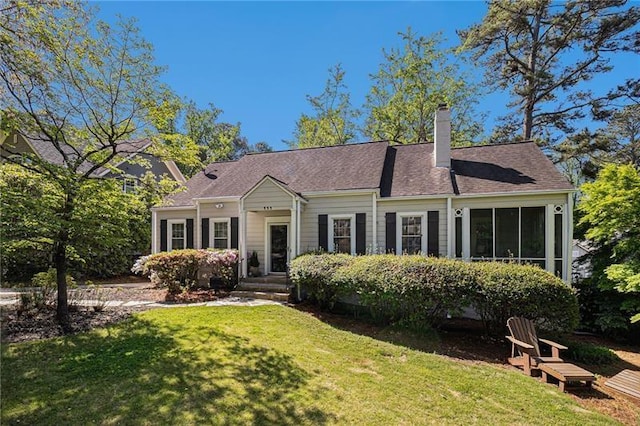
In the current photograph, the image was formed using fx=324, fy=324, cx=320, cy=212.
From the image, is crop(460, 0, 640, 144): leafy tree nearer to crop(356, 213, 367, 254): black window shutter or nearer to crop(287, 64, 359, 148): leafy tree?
crop(287, 64, 359, 148): leafy tree

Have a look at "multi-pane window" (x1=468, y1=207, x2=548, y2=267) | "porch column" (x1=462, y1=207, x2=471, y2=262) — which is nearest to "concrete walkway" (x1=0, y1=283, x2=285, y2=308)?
"porch column" (x1=462, y1=207, x2=471, y2=262)

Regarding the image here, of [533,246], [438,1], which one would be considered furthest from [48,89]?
[533,246]

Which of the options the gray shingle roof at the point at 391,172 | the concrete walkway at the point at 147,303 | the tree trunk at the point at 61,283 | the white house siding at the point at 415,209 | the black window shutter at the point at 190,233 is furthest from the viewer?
the black window shutter at the point at 190,233

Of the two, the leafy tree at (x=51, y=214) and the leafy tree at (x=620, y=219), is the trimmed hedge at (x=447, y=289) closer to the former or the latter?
the leafy tree at (x=620, y=219)

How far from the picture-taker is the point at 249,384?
15.5ft

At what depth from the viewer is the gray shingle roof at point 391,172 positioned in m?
10.8

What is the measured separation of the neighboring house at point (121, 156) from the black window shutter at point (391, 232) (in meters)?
7.26

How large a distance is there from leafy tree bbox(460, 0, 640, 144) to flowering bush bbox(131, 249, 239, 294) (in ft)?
58.5

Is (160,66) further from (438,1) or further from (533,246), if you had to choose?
(533,246)

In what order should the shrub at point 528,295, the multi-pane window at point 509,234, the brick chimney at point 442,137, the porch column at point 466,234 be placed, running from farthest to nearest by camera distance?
the brick chimney at point 442,137, the porch column at point 466,234, the multi-pane window at point 509,234, the shrub at point 528,295

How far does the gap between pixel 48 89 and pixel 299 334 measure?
7.86m

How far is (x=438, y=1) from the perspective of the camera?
36.6ft

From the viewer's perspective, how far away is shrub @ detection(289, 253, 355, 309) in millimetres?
9328

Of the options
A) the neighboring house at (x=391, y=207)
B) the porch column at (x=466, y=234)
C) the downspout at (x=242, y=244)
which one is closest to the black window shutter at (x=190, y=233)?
the neighboring house at (x=391, y=207)
